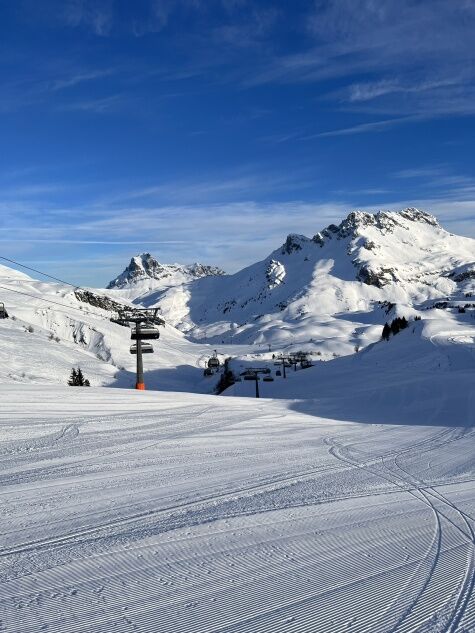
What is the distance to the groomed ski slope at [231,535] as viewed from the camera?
4.93 metres

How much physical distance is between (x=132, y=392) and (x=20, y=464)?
12.9 metres

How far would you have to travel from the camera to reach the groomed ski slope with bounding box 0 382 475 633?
16.2 ft

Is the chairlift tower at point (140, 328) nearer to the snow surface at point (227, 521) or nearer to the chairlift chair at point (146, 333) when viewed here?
the chairlift chair at point (146, 333)

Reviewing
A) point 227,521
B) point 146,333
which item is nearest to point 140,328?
point 146,333

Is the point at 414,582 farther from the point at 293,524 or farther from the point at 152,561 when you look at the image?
the point at 152,561

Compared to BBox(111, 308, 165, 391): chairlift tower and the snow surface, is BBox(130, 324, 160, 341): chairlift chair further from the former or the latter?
the snow surface

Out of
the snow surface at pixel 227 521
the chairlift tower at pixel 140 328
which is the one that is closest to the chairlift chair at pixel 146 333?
the chairlift tower at pixel 140 328

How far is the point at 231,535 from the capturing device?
6930mm

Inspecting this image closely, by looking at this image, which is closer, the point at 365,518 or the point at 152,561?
the point at 152,561

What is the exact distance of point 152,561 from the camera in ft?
19.9

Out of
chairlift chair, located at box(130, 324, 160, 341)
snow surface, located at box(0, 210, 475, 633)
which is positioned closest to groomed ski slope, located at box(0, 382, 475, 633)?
snow surface, located at box(0, 210, 475, 633)

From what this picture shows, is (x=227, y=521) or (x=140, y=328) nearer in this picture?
(x=227, y=521)

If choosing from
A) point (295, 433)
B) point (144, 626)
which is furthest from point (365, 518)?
point (295, 433)

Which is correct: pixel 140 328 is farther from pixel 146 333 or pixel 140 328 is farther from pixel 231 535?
pixel 231 535
